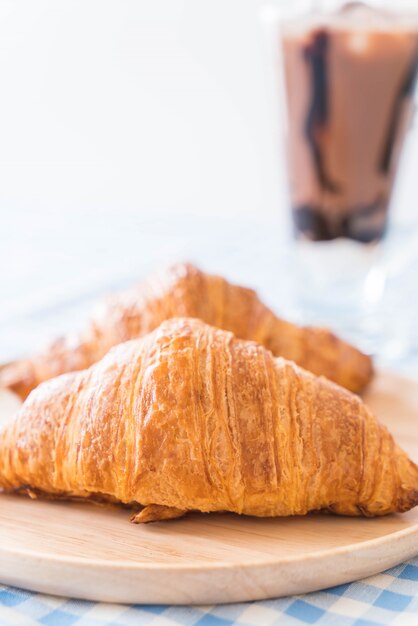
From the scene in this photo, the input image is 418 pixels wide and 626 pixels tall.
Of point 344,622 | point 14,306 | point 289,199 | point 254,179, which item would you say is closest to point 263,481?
point 344,622

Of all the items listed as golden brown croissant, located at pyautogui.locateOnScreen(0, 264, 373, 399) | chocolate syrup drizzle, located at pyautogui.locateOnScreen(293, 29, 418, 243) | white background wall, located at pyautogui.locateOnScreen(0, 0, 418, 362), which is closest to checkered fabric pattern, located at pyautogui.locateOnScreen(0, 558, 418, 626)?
golden brown croissant, located at pyautogui.locateOnScreen(0, 264, 373, 399)

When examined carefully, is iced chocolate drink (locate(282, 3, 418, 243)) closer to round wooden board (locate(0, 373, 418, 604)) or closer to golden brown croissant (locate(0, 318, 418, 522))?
golden brown croissant (locate(0, 318, 418, 522))

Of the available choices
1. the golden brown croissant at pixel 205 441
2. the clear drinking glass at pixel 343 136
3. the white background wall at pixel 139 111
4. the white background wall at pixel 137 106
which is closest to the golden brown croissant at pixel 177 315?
the golden brown croissant at pixel 205 441

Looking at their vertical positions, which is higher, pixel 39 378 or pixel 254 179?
pixel 39 378

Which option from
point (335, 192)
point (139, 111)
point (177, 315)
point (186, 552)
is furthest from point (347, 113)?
point (139, 111)

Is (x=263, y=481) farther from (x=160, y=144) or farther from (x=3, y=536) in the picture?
(x=160, y=144)
